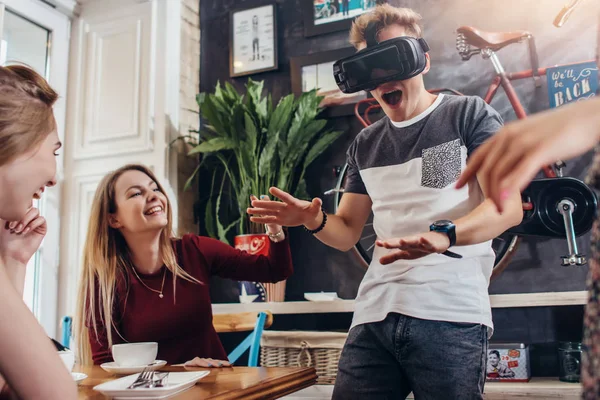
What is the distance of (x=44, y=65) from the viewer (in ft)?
10.6

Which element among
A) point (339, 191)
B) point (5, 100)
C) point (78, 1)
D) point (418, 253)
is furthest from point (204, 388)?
point (78, 1)

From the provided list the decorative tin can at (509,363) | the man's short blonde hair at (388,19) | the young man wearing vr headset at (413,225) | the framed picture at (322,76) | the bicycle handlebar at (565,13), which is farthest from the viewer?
the framed picture at (322,76)

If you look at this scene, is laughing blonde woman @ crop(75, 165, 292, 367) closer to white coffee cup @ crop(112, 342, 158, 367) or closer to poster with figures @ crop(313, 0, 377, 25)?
white coffee cup @ crop(112, 342, 158, 367)

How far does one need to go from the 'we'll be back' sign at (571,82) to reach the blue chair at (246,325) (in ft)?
5.34

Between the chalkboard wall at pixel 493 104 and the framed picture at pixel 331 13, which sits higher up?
the framed picture at pixel 331 13

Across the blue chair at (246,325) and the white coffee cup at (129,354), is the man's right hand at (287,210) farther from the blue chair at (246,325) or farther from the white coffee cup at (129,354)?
the blue chair at (246,325)

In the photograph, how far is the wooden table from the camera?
102cm

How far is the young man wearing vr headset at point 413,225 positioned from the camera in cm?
124

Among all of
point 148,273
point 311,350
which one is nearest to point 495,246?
point 311,350

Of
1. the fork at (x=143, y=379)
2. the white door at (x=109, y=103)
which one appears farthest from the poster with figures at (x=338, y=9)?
the fork at (x=143, y=379)

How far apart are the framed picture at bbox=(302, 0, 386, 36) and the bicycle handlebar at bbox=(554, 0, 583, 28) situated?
90 cm

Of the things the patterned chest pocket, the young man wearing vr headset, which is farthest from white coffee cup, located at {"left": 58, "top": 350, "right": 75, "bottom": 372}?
the patterned chest pocket

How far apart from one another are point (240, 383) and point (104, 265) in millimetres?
1018

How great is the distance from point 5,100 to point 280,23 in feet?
7.93
